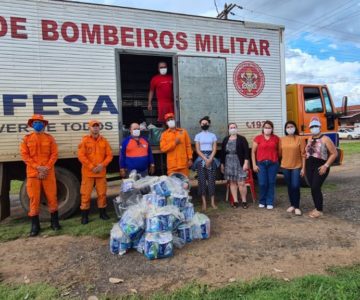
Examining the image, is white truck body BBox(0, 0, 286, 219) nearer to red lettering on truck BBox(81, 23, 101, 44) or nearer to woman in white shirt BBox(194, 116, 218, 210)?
red lettering on truck BBox(81, 23, 101, 44)

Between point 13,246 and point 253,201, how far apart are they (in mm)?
4220

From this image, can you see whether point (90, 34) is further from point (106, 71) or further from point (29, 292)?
point (29, 292)

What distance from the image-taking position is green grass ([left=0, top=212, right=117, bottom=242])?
5.29 metres

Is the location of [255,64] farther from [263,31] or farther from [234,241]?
[234,241]

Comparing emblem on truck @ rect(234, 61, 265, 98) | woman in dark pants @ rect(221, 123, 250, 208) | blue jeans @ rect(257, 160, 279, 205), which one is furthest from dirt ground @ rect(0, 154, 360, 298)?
emblem on truck @ rect(234, 61, 265, 98)

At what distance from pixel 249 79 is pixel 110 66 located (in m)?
2.85

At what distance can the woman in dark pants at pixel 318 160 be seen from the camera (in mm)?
5574

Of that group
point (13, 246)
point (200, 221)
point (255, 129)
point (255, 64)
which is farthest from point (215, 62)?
point (13, 246)

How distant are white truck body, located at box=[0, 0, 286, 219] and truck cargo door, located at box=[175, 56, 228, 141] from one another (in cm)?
2

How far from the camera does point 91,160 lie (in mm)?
5746

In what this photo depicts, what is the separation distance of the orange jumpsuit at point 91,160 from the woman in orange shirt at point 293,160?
9.54 ft

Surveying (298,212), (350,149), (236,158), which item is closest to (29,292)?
(236,158)

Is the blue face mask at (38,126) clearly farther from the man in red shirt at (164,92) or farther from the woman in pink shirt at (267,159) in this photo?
the woman in pink shirt at (267,159)

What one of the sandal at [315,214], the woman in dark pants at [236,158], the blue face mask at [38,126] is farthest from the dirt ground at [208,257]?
→ the blue face mask at [38,126]
